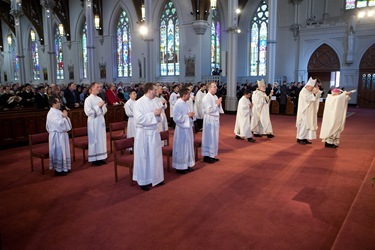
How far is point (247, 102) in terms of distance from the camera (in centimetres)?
953

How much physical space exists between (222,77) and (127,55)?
366 inches

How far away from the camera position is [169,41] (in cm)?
2288

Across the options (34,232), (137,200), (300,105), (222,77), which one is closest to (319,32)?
(222,77)

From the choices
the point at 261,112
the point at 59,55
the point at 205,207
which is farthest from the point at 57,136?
the point at 59,55

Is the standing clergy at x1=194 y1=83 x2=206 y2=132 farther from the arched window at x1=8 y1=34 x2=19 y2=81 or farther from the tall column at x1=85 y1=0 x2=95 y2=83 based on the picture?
the arched window at x1=8 y1=34 x2=19 y2=81

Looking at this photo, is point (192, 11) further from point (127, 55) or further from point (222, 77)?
point (127, 55)

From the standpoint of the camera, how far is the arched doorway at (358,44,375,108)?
18344 millimetres

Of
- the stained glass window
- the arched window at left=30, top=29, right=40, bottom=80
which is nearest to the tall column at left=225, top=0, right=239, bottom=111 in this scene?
the arched window at left=30, top=29, right=40, bottom=80

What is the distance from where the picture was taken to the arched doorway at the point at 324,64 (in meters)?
19.5

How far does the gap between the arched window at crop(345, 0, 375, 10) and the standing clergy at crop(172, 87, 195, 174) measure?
17232mm

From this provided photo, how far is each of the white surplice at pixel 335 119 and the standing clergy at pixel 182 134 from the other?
4.32 meters

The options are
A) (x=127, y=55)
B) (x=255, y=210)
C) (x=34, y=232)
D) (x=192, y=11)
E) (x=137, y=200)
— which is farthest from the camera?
(x=127, y=55)

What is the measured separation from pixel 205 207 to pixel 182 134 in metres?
1.98

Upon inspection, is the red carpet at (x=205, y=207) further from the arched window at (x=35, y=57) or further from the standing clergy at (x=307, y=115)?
the arched window at (x=35, y=57)
